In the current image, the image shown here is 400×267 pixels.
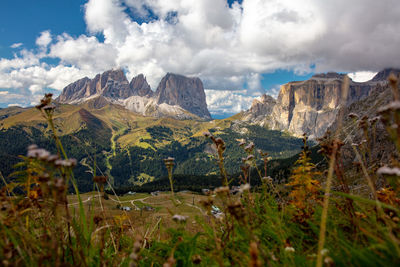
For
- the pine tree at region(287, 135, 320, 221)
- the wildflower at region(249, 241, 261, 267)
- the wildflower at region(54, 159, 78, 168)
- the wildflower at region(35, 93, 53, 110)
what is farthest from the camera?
the pine tree at region(287, 135, 320, 221)

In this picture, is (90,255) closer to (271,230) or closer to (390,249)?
(271,230)

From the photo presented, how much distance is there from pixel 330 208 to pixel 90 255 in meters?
4.02

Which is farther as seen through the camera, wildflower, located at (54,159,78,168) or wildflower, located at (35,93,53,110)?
wildflower, located at (35,93,53,110)

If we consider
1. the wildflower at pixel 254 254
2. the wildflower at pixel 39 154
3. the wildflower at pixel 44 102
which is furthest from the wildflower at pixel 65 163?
the wildflower at pixel 254 254

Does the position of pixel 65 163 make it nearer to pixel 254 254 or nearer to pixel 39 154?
pixel 39 154

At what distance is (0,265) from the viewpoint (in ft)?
7.30

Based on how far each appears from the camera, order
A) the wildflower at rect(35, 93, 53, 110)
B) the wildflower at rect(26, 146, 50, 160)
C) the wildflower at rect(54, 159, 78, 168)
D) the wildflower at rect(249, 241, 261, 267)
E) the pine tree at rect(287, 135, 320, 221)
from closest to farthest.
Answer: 1. the wildflower at rect(249, 241, 261, 267)
2. the wildflower at rect(26, 146, 50, 160)
3. the wildflower at rect(54, 159, 78, 168)
4. the wildflower at rect(35, 93, 53, 110)
5. the pine tree at rect(287, 135, 320, 221)

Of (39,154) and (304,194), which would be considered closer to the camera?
(39,154)

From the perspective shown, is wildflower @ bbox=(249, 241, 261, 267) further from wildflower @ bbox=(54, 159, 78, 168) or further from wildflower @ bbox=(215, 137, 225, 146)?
wildflower @ bbox=(215, 137, 225, 146)

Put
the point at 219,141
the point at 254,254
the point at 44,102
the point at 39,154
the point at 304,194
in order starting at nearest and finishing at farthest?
1. the point at 254,254
2. the point at 39,154
3. the point at 44,102
4. the point at 219,141
5. the point at 304,194

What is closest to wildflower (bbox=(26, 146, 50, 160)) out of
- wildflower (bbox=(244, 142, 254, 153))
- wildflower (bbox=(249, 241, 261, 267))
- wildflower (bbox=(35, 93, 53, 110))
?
wildflower (bbox=(35, 93, 53, 110))

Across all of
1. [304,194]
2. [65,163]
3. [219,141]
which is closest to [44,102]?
[65,163]

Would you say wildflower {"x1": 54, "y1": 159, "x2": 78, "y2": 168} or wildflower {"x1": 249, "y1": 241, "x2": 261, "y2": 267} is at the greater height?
wildflower {"x1": 54, "y1": 159, "x2": 78, "y2": 168}

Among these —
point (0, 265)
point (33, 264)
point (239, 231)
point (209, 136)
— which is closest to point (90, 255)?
point (33, 264)
